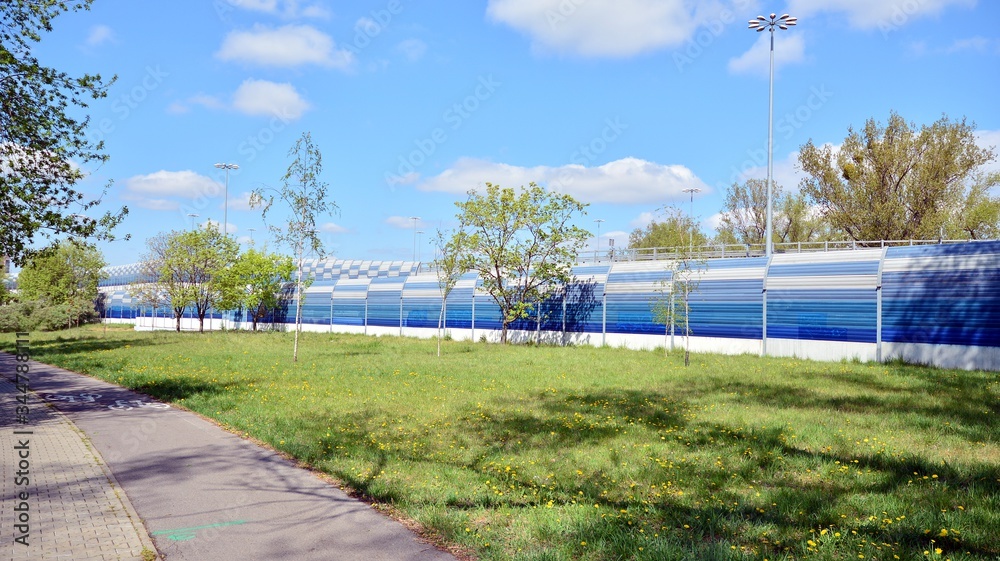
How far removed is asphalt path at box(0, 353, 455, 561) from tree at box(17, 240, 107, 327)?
58.3 metres

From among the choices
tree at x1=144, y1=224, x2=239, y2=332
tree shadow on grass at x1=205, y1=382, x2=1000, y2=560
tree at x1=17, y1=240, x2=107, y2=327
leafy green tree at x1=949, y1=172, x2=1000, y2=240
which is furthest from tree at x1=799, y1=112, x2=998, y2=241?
tree at x1=17, y1=240, x2=107, y2=327

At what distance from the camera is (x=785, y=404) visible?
13.7m

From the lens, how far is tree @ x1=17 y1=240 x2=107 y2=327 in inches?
2357

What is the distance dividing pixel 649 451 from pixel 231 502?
5.65m

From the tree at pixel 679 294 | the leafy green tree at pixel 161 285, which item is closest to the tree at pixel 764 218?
the tree at pixel 679 294

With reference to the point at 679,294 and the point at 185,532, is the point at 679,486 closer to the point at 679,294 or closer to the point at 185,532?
the point at 185,532

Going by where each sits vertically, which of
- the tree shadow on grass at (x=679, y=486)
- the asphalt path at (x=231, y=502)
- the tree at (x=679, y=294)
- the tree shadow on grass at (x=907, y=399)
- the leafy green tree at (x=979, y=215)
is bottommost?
the asphalt path at (x=231, y=502)

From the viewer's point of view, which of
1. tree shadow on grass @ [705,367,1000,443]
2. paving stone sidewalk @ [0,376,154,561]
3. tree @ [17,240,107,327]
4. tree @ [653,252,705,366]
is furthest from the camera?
tree @ [17,240,107,327]

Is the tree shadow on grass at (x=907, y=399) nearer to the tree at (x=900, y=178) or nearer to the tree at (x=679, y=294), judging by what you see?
the tree at (x=679, y=294)

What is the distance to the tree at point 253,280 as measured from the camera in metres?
52.6

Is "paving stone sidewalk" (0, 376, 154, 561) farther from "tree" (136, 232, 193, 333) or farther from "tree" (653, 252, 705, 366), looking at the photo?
"tree" (136, 232, 193, 333)

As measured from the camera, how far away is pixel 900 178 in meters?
40.3

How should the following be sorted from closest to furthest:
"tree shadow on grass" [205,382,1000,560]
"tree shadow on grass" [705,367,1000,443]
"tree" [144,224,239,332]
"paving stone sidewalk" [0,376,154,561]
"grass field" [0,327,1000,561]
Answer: "paving stone sidewalk" [0,376,154,561]
"tree shadow on grass" [205,382,1000,560]
"grass field" [0,327,1000,561]
"tree shadow on grass" [705,367,1000,443]
"tree" [144,224,239,332]

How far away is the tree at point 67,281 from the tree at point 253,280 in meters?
17.0
